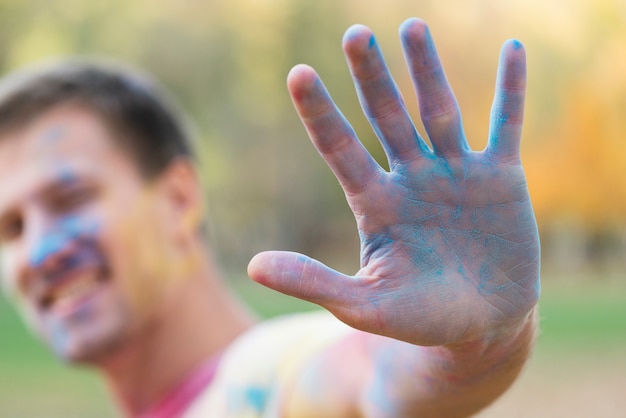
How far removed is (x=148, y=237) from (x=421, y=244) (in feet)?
4.22

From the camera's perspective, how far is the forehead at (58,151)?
2.39 metres

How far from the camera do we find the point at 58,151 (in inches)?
95.1

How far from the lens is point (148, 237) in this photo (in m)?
2.39

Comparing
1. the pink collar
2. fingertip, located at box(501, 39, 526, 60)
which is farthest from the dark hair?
fingertip, located at box(501, 39, 526, 60)

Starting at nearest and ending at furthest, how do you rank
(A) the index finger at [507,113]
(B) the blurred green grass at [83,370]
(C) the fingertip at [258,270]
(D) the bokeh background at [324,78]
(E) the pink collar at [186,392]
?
(C) the fingertip at [258,270]
(A) the index finger at [507,113]
(E) the pink collar at [186,392]
(B) the blurred green grass at [83,370]
(D) the bokeh background at [324,78]

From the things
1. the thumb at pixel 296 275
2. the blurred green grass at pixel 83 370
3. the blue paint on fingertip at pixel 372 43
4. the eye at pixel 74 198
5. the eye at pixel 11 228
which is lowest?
the blurred green grass at pixel 83 370

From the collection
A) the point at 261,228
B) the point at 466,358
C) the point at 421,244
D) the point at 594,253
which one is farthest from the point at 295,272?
the point at 594,253

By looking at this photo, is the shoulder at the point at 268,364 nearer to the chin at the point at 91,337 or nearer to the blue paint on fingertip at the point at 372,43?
the chin at the point at 91,337

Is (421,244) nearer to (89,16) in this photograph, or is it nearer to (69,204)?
(69,204)

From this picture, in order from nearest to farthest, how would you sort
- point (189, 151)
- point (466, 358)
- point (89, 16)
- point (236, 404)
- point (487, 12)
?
point (466, 358) → point (236, 404) → point (189, 151) → point (89, 16) → point (487, 12)

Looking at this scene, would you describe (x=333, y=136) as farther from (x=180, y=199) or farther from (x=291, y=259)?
(x=180, y=199)

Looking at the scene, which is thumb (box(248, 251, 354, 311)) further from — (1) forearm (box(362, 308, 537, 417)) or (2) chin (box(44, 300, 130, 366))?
(2) chin (box(44, 300, 130, 366))

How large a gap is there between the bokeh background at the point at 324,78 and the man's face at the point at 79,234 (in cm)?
1247

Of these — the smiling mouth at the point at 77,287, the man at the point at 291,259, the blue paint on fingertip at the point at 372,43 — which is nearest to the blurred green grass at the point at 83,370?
the man at the point at 291,259
